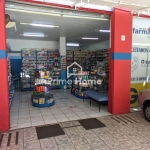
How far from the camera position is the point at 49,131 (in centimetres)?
345

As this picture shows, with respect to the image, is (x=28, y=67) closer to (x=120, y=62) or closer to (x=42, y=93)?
(x=42, y=93)

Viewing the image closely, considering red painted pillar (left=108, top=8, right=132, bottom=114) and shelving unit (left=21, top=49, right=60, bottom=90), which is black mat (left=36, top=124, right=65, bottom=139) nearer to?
red painted pillar (left=108, top=8, right=132, bottom=114)

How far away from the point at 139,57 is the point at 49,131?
3.86 meters

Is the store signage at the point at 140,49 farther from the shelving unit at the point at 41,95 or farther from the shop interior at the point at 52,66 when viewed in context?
the shelving unit at the point at 41,95

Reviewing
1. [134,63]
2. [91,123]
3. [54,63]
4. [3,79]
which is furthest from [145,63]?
[54,63]

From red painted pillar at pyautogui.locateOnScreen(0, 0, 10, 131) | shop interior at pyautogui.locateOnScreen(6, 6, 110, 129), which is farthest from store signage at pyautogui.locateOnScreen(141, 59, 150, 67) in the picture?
red painted pillar at pyautogui.locateOnScreen(0, 0, 10, 131)

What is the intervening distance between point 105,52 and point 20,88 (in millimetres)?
6261

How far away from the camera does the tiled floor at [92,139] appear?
2.81 m

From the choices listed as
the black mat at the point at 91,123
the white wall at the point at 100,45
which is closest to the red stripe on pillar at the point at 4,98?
the black mat at the point at 91,123

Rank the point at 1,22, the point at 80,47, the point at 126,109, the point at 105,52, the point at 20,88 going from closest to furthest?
the point at 1,22 → the point at 126,109 → the point at 20,88 → the point at 105,52 → the point at 80,47

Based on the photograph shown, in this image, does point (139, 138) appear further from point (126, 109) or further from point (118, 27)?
point (118, 27)

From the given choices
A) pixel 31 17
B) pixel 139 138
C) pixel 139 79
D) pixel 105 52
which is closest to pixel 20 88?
pixel 31 17

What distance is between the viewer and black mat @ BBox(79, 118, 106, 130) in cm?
371

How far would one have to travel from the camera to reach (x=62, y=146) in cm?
283
